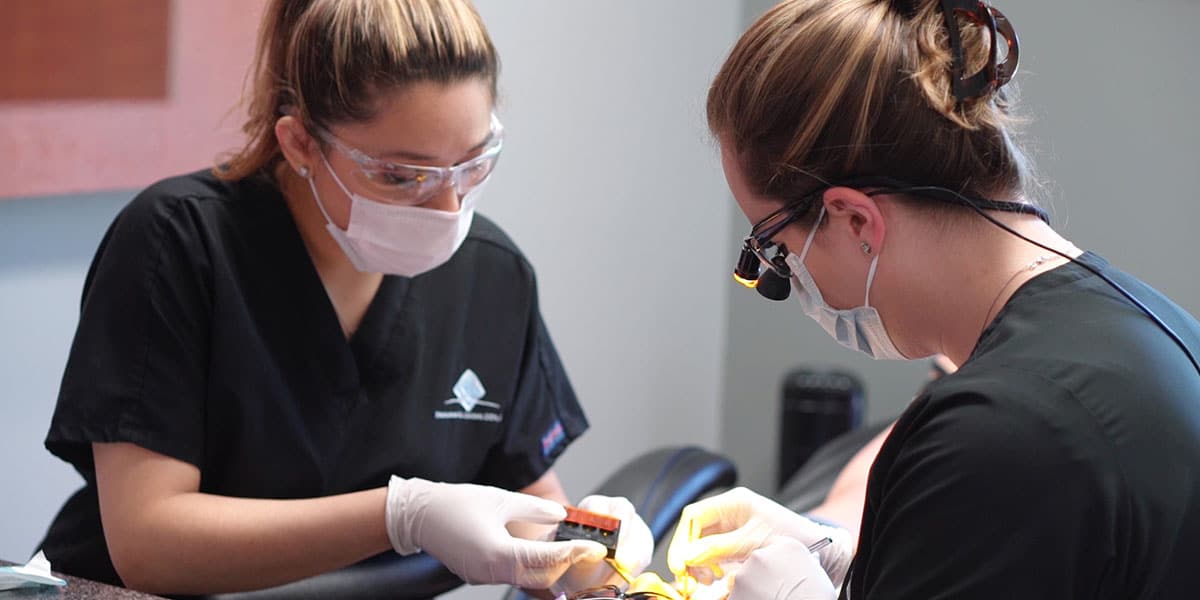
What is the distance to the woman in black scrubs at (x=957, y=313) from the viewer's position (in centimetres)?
89

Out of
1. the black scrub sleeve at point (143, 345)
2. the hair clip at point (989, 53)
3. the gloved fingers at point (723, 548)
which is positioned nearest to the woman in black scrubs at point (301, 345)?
the black scrub sleeve at point (143, 345)

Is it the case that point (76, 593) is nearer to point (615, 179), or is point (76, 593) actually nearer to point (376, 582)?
point (376, 582)

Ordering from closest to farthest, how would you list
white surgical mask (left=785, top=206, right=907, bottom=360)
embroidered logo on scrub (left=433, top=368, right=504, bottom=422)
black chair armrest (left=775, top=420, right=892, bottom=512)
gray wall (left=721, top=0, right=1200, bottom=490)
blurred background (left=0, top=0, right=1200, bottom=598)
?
white surgical mask (left=785, top=206, right=907, bottom=360) → embroidered logo on scrub (left=433, top=368, right=504, bottom=422) → blurred background (left=0, top=0, right=1200, bottom=598) → black chair armrest (left=775, top=420, right=892, bottom=512) → gray wall (left=721, top=0, right=1200, bottom=490)

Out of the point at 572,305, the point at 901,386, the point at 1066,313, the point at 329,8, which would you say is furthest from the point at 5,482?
the point at 901,386

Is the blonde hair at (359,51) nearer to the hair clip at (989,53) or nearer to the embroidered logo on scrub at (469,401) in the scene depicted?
the embroidered logo on scrub at (469,401)

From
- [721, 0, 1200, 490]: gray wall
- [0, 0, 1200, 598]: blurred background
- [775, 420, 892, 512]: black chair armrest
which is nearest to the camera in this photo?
[0, 0, 1200, 598]: blurred background

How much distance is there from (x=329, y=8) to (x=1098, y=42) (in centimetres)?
201

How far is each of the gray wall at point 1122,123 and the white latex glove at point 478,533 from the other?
1754mm

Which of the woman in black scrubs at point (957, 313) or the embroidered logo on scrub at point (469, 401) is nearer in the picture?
the woman in black scrubs at point (957, 313)

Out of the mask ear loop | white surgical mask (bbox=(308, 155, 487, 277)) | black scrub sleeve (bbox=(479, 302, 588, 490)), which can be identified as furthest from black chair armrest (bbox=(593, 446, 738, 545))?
the mask ear loop

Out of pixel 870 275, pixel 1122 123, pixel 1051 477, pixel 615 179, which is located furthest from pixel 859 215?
pixel 1122 123

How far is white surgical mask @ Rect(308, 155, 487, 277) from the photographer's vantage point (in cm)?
149

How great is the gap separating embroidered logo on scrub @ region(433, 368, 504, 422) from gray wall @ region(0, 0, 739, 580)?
629 mm

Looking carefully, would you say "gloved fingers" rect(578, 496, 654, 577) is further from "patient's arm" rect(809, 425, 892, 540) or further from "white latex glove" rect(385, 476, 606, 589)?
"patient's arm" rect(809, 425, 892, 540)
